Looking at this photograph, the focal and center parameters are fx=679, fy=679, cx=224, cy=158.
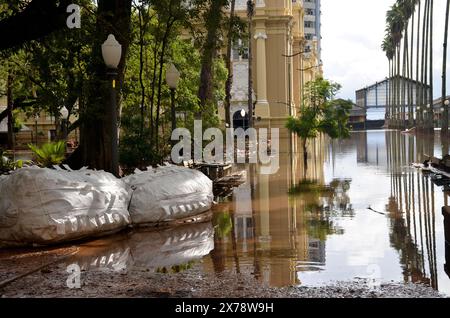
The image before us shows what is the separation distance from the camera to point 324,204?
1584 centimetres

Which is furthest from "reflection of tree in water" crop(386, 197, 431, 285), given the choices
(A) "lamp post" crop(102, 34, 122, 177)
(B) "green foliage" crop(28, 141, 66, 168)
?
(B) "green foliage" crop(28, 141, 66, 168)

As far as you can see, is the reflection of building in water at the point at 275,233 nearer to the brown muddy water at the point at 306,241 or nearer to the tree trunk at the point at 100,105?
the brown muddy water at the point at 306,241

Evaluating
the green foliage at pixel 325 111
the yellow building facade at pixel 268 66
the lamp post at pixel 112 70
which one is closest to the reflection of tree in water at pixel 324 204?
the lamp post at pixel 112 70

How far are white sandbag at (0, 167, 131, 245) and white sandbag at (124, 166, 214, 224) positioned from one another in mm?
1145

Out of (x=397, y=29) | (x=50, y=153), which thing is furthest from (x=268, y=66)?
(x=397, y=29)

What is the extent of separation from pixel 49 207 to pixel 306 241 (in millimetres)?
4089

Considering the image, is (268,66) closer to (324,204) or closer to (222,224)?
(324,204)

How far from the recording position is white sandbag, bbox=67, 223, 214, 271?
9412mm

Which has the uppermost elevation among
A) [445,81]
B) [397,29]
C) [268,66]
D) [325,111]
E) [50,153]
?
[397,29]

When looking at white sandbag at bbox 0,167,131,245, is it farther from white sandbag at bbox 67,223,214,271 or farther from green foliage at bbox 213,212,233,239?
green foliage at bbox 213,212,233,239

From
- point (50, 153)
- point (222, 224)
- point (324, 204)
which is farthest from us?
point (50, 153)

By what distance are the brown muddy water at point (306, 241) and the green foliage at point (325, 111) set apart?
1031 centimetres

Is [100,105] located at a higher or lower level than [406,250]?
higher
